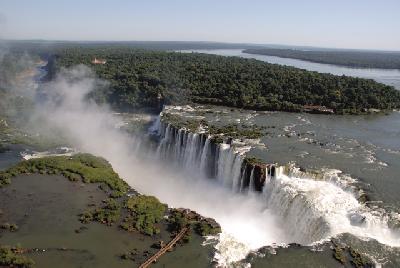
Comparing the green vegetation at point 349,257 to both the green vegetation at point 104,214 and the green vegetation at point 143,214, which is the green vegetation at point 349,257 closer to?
the green vegetation at point 143,214

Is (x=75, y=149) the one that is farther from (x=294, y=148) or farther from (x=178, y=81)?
(x=178, y=81)

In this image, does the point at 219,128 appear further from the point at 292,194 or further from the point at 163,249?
the point at 163,249

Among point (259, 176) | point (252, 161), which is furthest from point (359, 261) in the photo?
point (252, 161)

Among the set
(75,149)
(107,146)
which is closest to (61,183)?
(75,149)

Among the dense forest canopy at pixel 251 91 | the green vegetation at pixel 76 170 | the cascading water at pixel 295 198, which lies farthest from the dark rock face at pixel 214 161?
the dense forest canopy at pixel 251 91

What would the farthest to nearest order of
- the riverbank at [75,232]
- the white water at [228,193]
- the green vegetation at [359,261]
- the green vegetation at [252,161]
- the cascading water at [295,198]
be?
the green vegetation at [252,161] → the white water at [228,193] → the cascading water at [295,198] → the riverbank at [75,232] → the green vegetation at [359,261]

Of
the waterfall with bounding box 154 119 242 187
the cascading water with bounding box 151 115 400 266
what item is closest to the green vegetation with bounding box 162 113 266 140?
the waterfall with bounding box 154 119 242 187
